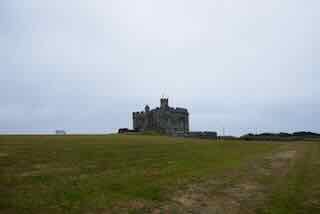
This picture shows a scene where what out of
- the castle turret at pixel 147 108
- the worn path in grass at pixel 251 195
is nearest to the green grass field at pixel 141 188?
the worn path in grass at pixel 251 195

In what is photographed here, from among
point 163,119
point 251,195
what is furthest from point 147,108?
point 251,195

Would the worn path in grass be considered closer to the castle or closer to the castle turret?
the castle

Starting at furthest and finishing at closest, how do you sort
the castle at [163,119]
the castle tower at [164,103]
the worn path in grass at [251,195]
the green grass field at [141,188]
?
the castle tower at [164,103] → the castle at [163,119] → the worn path in grass at [251,195] → the green grass field at [141,188]

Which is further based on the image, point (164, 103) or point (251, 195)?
point (164, 103)

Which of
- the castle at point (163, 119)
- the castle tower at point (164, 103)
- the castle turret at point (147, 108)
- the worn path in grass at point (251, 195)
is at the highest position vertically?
the castle tower at point (164, 103)

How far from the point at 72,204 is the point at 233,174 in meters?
10.8

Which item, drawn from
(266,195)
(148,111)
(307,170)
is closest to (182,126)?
(148,111)

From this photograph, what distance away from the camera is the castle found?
3979 inches

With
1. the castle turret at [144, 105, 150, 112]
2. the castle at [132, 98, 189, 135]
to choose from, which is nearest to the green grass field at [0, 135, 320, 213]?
the castle at [132, 98, 189, 135]

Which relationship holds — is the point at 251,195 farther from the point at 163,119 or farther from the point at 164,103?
the point at 164,103

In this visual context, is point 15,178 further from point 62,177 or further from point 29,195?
point 29,195

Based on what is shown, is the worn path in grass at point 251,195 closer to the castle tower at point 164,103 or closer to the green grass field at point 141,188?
the green grass field at point 141,188

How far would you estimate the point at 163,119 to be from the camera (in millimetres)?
101062

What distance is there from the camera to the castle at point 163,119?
332 ft
